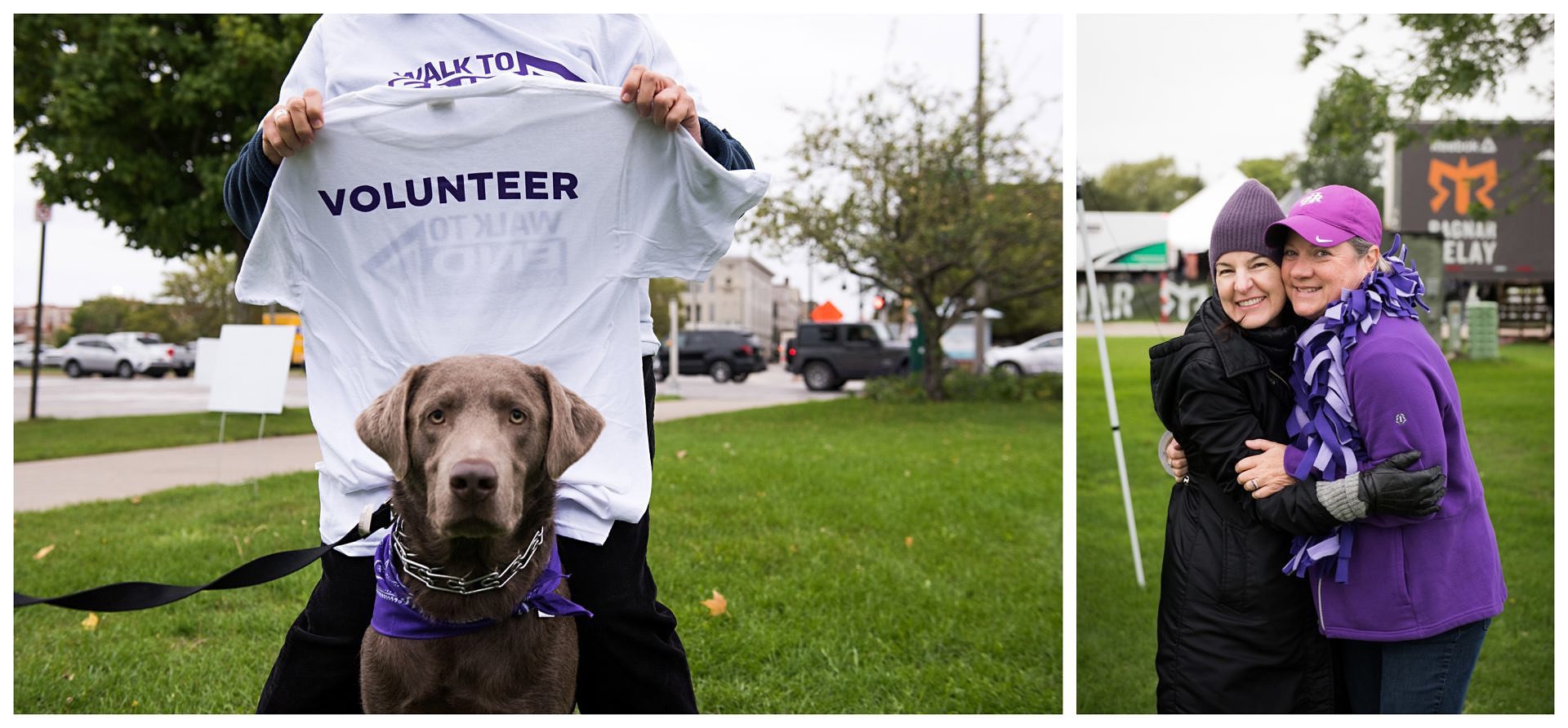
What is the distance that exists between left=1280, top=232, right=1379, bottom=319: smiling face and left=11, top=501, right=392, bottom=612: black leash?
78.5 inches

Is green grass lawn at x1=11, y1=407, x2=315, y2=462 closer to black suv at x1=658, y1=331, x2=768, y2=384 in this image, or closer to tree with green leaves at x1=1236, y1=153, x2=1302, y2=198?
tree with green leaves at x1=1236, y1=153, x2=1302, y2=198

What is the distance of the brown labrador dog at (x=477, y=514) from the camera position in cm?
181

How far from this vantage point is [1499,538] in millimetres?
6176

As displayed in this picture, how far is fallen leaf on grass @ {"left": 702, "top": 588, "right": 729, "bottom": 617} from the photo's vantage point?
4480 millimetres

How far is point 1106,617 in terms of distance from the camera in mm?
5336

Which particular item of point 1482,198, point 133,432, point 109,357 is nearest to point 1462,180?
point 1482,198

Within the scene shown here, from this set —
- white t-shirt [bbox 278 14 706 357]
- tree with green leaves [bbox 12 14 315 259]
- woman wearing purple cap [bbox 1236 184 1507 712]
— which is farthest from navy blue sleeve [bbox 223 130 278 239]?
tree with green leaves [bbox 12 14 315 259]

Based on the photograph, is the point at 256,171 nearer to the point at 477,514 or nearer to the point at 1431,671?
the point at 477,514

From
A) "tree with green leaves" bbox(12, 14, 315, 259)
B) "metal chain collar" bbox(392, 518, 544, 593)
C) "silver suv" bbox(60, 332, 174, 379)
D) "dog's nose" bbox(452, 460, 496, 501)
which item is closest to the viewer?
"dog's nose" bbox(452, 460, 496, 501)

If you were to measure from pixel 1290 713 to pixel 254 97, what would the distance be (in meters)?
11.5

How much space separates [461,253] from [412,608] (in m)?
0.70

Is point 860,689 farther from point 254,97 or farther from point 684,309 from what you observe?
point 684,309

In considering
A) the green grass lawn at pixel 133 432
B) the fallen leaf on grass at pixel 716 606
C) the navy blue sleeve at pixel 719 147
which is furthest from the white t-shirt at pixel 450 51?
the green grass lawn at pixel 133 432
